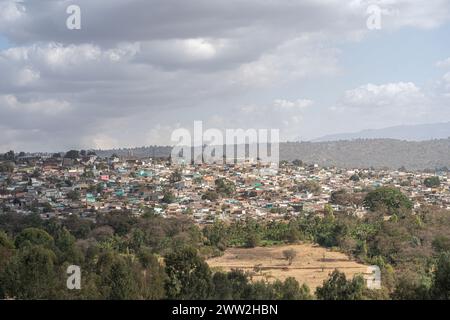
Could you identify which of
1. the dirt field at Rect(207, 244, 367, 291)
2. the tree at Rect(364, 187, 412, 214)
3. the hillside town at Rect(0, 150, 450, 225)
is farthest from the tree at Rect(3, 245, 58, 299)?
the tree at Rect(364, 187, 412, 214)

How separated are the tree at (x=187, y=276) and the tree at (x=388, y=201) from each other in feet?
82.8

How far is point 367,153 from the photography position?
12138 centimetres

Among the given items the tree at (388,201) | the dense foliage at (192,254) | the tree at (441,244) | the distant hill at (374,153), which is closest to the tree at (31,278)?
the dense foliage at (192,254)

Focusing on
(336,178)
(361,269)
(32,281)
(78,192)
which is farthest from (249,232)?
(336,178)

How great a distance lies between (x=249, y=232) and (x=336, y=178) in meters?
36.6

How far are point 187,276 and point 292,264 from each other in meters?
12.0

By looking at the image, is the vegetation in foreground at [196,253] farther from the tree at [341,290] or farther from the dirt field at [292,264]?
the dirt field at [292,264]

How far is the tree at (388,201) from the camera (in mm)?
40162

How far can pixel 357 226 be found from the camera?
111ft

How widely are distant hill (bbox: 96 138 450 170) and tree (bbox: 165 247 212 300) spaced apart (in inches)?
3534

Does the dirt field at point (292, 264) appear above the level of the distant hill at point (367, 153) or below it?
below

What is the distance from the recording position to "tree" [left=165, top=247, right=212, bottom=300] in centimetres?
1581

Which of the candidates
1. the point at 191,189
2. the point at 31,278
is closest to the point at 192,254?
the point at 31,278
